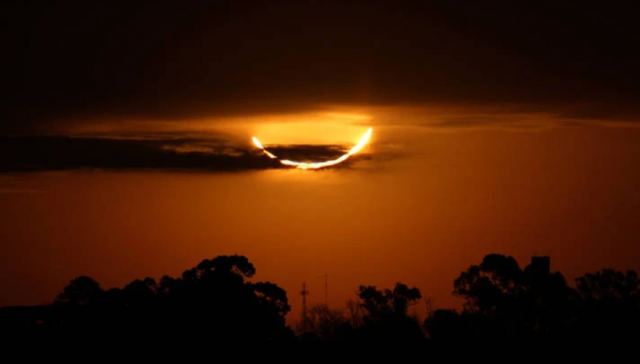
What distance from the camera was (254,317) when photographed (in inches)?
3223

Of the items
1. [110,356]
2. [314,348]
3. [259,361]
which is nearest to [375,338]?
[314,348]

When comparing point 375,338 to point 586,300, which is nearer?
point 375,338

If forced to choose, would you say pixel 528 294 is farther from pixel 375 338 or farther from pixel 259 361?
pixel 259 361

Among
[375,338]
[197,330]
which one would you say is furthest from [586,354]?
[197,330]

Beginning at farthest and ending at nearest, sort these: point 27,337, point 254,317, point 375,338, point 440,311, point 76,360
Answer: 1. point 440,311
2. point 254,317
3. point 375,338
4. point 27,337
5. point 76,360

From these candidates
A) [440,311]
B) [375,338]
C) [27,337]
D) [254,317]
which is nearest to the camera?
[27,337]

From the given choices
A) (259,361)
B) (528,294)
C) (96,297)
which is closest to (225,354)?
(259,361)

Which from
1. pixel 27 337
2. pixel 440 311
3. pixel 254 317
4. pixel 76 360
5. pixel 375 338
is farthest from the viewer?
pixel 440 311

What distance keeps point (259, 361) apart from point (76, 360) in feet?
29.6

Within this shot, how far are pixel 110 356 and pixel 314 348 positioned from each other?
11.5 meters

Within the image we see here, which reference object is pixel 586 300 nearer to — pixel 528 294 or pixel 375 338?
pixel 528 294

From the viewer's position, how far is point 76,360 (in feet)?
217

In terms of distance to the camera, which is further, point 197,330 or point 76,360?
point 197,330

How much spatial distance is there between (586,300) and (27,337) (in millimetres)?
35751
